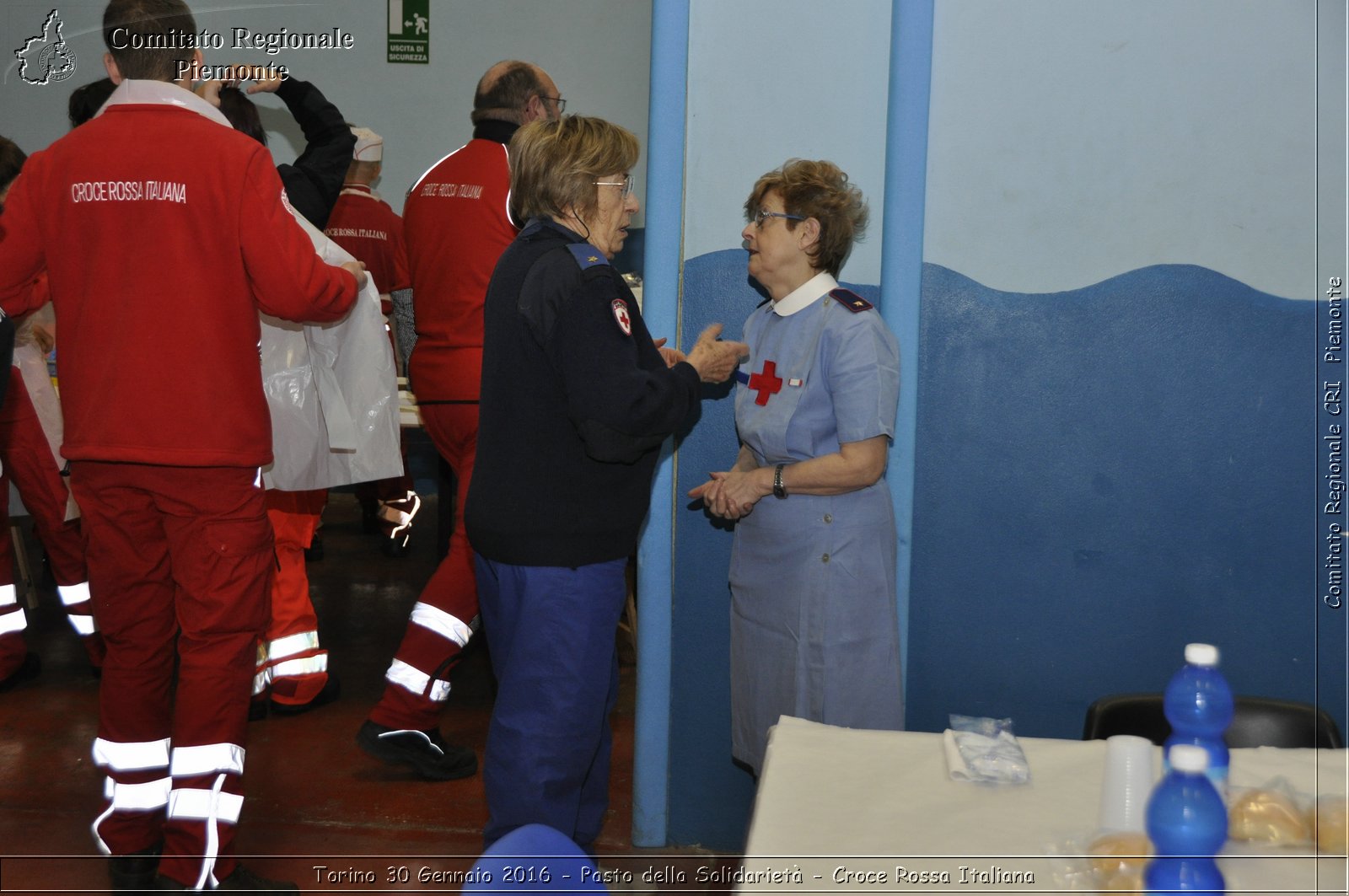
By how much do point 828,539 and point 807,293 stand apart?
50 cm

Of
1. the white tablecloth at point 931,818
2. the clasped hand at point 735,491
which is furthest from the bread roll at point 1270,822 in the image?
the clasped hand at point 735,491

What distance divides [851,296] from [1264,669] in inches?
49.8

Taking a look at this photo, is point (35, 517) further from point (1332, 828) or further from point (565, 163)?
point (1332, 828)

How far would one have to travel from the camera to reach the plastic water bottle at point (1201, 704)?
47.3 inches

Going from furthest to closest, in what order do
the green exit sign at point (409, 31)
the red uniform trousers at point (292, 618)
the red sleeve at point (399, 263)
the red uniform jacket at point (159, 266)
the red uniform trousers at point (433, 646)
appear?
1. the green exit sign at point (409, 31)
2. the red sleeve at point (399, 263)
3. the red uniform trousers at point (292, 618)
4. the red uniform trousers at point (433, 646)
5. the red uniform jacket at point (159, 266)

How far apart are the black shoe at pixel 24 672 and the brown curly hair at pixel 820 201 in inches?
116

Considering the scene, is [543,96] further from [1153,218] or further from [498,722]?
[498,722]

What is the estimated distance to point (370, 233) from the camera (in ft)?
16.9

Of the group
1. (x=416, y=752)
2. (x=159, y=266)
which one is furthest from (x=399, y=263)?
(x=159, y=266)

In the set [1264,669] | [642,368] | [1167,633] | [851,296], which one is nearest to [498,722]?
[642,368]

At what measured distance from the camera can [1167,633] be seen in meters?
2.48

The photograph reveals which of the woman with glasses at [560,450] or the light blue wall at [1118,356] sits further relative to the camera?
the light blue wall at [1118,356]

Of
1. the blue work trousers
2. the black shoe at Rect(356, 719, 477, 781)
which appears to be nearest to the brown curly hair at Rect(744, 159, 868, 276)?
the blue work trousers

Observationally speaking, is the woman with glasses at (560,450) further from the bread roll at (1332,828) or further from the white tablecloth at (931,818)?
the bread roll at (1332,828)
